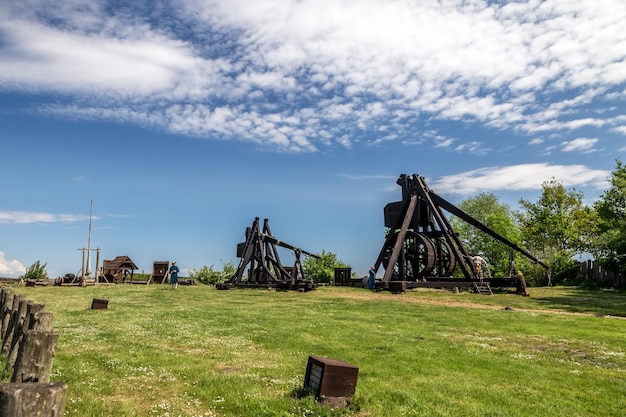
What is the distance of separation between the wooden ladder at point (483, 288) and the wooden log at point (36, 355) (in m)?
28.6

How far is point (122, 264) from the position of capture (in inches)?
2147

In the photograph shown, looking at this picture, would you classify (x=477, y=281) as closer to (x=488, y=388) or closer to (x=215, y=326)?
(x=215, y=326)

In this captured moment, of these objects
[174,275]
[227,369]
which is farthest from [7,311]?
[174,275]

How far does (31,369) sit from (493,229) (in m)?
61.3

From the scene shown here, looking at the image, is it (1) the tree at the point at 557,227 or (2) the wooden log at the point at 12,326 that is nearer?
(2) the wooden log at the point at 12,326

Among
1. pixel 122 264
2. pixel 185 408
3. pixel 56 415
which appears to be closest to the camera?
pixel 56 415

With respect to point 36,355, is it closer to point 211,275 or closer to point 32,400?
point 32,400

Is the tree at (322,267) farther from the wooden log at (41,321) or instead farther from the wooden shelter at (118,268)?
the wooden log at (41,321)

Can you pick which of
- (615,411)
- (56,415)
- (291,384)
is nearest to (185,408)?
(291,384)

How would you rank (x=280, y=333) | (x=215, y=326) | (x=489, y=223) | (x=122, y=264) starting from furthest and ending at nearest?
(x=489, y=223)
(x=122, y=264)
(x=215, y=326)
(x=280, y=333)

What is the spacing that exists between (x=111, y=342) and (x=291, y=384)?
6438 millimetres

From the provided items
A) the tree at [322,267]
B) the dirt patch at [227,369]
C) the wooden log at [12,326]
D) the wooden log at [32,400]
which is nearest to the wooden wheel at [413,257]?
the tree at [322,267]

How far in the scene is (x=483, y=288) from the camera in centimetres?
3088

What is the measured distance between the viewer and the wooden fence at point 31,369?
405cm
